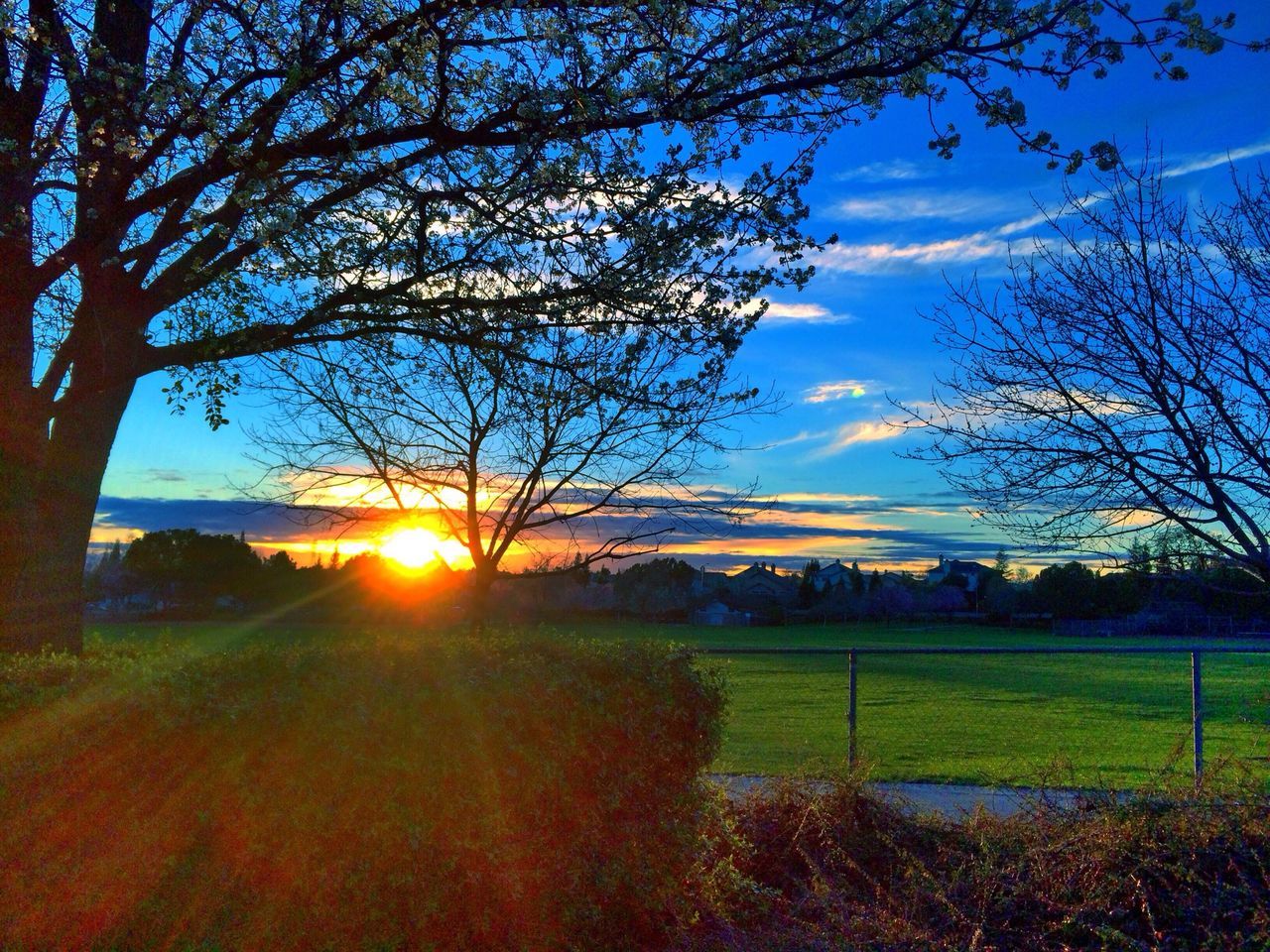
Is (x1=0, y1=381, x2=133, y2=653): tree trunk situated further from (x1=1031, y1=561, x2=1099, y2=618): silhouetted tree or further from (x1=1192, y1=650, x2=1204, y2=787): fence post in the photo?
Result: (x1=1031, y1=561, x2=1099, y2=618): silhouetted tree

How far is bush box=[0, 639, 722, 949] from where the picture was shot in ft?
12.9

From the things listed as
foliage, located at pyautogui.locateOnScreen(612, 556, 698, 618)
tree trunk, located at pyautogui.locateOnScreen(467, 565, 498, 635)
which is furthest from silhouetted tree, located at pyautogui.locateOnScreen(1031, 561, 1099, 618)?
tree trunk, located at pyautogui.locateOnScreen(467, 565, 498, 635)

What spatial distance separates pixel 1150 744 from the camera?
17.8 meters

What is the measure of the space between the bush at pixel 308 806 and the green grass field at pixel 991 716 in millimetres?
1331

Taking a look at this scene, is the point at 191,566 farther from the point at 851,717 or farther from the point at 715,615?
the point at 851,717

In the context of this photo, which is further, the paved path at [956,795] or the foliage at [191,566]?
the foliage at [191,566]

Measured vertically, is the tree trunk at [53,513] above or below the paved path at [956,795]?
above

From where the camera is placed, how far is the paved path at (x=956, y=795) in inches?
270

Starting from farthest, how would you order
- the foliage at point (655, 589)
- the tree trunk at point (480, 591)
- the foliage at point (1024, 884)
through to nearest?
1. the foliage at point (655, 589)
2. the tree trunk at point (480, 591)
3. the foliage at point (1024, 884)

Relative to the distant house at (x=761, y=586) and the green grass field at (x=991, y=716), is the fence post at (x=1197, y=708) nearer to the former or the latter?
the green grass field at (x=991, y=716)

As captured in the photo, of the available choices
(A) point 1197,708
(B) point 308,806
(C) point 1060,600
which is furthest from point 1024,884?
(C) point 1060,600

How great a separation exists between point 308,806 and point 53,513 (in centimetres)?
526

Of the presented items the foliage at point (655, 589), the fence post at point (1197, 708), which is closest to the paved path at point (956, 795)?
the fence post at point (1197, 708)

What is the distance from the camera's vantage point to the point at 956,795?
952 centimetres
